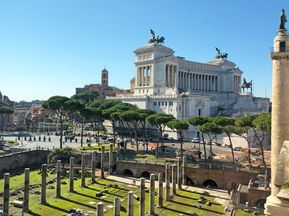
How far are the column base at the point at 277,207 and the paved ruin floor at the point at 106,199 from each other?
837 inches

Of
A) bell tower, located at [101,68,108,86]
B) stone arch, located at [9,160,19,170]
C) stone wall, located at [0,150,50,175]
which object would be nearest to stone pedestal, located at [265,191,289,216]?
stone wall, located at [0,150,50,175]

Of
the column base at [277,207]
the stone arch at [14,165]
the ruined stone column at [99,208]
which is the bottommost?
the stone arch at [14,165]

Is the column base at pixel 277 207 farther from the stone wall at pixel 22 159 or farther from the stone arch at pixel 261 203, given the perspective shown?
the stone wall at pixel 22 159

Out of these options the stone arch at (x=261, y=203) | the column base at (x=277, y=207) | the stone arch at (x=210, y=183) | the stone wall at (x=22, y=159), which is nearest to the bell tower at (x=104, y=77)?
the stone wall at (x=22, y=159)

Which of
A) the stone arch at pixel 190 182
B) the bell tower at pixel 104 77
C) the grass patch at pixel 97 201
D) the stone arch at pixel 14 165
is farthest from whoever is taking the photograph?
the bell tower at pixel 104 77

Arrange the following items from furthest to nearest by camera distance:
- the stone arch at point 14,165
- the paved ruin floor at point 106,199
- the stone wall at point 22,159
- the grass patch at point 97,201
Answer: the stone arch at point 14,165, the stone wall at point 22,159, the paved ruin floor at point 106,199, the grass patch at point 97,201

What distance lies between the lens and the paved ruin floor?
3012cm

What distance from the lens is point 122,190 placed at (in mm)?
36719

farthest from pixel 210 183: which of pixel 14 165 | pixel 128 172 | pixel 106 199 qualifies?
pixel 14 165

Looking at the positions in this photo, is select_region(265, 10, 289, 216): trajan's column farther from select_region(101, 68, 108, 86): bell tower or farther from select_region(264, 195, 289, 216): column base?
select_region(101, 68, 108, 86): bell tower

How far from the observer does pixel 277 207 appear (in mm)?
9281

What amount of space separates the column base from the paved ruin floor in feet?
69.8

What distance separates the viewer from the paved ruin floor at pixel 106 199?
1186 inches

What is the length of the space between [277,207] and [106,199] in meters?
25.7
